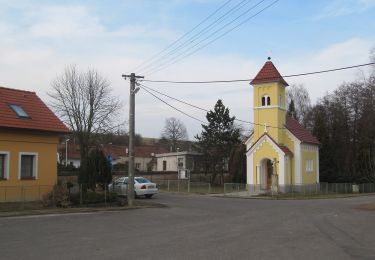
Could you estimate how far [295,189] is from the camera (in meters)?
48.8

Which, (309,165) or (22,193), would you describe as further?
(309,165)

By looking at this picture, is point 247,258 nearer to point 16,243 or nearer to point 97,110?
point 16,243

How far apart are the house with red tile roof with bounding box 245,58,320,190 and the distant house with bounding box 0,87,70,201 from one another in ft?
83.3

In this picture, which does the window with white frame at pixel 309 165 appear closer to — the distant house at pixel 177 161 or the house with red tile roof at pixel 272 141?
the house with red tile roof at pixel 272 141

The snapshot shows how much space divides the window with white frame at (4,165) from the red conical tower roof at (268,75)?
30.8m

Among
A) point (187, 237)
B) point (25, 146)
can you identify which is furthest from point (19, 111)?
point (187, 237)

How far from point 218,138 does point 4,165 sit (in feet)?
122

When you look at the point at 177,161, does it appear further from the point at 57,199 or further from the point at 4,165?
the point at 57,199

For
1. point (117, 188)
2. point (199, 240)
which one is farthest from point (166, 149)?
point (199, 240)

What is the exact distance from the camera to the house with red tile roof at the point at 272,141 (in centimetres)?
4897

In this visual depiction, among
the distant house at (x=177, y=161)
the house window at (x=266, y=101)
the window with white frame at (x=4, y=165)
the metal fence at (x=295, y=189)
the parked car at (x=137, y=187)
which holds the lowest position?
the metal fence at (x=295, y=189)

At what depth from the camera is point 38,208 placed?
79.0 feet

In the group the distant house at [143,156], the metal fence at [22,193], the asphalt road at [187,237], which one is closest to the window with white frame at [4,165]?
the metal fence at [22,193]

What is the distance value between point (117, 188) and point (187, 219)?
51.0 ft
